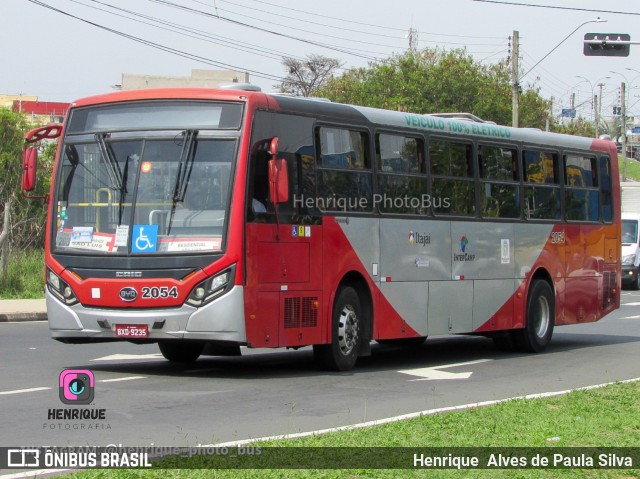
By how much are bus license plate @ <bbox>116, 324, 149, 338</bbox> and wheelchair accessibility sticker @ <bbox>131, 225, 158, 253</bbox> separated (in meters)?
0.82

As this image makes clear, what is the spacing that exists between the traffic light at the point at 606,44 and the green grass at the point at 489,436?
67.5 feet

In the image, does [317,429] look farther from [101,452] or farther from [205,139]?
[205,139]

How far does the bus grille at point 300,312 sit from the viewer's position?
13711mm

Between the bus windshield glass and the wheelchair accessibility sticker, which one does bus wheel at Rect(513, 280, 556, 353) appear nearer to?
the bus windshield glass

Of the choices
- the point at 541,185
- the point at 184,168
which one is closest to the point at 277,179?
the point at 184,168

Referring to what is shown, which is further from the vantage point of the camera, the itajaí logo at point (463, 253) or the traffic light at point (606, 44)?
the traffic light at point (606, 44)

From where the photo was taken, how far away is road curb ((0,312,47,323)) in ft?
75.4

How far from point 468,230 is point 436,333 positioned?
70.8 inches

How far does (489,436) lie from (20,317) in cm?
1585

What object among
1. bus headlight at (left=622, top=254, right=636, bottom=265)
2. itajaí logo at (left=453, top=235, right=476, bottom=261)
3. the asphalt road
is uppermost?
itajaí logo at (left=453, top=235, right=476, bottom=261)

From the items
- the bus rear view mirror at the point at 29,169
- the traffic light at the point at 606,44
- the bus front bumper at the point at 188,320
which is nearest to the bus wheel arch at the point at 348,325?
the bus front bumper at the point at 188,320

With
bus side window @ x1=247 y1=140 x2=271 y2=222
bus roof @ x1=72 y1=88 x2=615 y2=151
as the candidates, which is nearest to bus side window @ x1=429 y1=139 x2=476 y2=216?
bus roof @ x1=72 y1=88 x2=615 y2=151

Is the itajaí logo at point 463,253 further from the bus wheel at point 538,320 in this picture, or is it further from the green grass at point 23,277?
the green grass at point 23,277

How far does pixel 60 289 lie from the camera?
13633 millimetres
